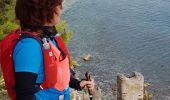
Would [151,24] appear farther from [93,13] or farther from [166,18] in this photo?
[93,13]

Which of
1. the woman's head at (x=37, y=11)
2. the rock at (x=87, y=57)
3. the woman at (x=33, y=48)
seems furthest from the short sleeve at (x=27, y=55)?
the rock at (x=87, y=57)

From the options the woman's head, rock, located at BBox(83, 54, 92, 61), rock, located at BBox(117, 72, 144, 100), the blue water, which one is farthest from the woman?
rock, located at BBox(83, 54, 92, 61)

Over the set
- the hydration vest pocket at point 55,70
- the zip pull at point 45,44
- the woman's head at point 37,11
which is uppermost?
the woman's head at point 37,11

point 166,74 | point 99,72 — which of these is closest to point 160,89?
point 166,74

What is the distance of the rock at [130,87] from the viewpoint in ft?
23.2

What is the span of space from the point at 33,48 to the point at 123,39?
76.1 feet

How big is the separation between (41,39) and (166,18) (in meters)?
25.8

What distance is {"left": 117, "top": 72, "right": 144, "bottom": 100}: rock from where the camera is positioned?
7.06 metres

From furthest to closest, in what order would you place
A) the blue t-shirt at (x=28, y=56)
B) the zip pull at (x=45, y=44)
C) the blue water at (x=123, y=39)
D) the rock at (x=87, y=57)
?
the rock at (x=87, y=57)
the blue water at (x=123, y=39)
the zip pull at (x=45, y=44)
the blue t-shirt at (x=28, y=56)

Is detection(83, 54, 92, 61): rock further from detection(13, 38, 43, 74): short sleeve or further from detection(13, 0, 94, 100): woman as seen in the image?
detection(13, 38, 43, 74): short sleeve

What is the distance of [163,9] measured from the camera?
29.7 m

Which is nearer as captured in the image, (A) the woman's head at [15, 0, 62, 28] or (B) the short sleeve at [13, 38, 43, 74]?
(B) the short sleeve at [13, 38, 43, 74]

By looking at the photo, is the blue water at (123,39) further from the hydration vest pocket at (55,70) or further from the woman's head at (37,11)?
the woman's head at (37,11)

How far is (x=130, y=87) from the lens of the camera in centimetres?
711
